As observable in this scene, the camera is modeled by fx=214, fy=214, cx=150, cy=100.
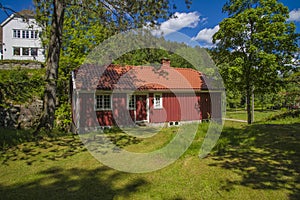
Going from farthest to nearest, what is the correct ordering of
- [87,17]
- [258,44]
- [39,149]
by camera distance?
[258,44] < [87,17] < [39,149]

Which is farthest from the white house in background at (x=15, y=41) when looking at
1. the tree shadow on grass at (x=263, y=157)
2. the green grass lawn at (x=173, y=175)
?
the tree shadow on grass at (x=263, y=157)

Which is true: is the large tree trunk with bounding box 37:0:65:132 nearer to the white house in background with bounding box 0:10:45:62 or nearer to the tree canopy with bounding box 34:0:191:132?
the tree canopy with bounding box 34:0:191:132

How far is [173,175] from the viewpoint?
4.36 metres

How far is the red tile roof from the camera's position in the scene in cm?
1315

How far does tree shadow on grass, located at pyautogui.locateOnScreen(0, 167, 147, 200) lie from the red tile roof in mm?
8218

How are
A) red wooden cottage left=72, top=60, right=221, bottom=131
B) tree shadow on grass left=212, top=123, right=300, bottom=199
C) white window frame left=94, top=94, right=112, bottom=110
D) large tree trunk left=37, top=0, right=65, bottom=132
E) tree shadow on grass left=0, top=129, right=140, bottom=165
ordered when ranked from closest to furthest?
tree shadow on grass left=212, top=123, right=300, bottom=199 → tree shadow on grass left=0, top=129, right=140, bottom=165 → large tree trunk left=37, top=0, right=65, bottom=132 → red wooden cottage left=72, top=60, right=221, bottom=131 → white window frame left=94, top=94, right=112, bottom=110

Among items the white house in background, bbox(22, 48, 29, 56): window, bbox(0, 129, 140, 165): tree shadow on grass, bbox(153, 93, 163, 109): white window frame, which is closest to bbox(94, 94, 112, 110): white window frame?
bbox(153, 93, 163, 109): white window frame

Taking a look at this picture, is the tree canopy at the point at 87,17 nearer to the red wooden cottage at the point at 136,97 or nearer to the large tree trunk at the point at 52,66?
the large tree trunk at the point at 52,66

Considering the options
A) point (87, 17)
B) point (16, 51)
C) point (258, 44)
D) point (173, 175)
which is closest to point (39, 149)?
point (173, 175)

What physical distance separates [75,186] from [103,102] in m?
9.52

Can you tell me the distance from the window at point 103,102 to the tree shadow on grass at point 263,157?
25.2 feet

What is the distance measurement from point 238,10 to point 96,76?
10158 millimetres

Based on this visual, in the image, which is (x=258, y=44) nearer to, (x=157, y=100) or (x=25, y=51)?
(x=157, y=100)

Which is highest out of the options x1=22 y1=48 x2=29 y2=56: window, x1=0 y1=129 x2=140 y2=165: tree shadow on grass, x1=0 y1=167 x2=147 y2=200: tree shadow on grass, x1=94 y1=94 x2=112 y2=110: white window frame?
x1=22 y1=48 x2=29 y2=56: window
